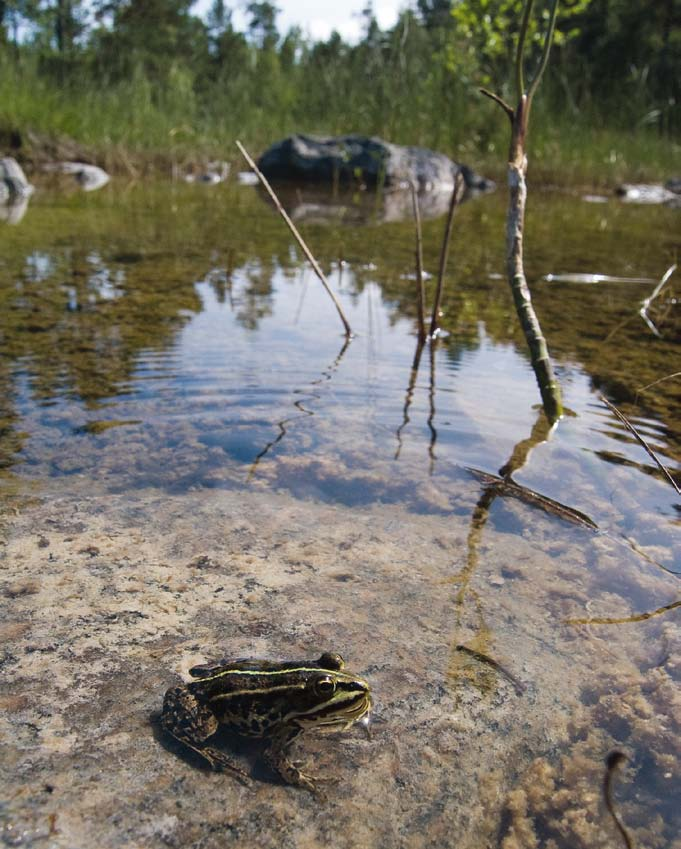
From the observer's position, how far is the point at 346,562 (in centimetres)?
263

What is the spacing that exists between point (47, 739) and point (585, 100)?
70.6ft

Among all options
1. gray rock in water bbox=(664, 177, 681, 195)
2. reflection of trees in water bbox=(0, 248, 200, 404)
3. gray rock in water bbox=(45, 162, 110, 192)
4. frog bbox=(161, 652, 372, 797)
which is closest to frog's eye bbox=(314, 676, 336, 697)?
frog bbox=(161, 652, 372, 797)

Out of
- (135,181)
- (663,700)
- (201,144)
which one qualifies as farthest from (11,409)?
(201,144)

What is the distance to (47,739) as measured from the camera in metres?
1.77

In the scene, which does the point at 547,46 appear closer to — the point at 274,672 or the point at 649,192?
the point at 274,672

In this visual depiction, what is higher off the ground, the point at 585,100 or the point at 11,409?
the point at 585,100

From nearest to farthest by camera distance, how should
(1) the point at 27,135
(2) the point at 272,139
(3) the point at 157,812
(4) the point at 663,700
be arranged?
(3) the point at 157,812
(4) the point at 663,700
(1) the point at 27,135
(2) the point at 272,139

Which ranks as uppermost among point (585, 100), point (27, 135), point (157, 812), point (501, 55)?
point (501, 55)

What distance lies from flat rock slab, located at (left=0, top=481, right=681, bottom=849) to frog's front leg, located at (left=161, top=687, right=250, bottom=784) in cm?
5

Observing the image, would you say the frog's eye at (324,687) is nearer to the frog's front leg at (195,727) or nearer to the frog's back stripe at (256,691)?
the frog's back stripe at (256,691)

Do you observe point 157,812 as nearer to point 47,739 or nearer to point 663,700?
point 47,739

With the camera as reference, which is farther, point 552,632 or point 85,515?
point 85,515

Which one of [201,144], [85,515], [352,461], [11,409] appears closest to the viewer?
[85,515]

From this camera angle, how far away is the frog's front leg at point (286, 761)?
170cm
